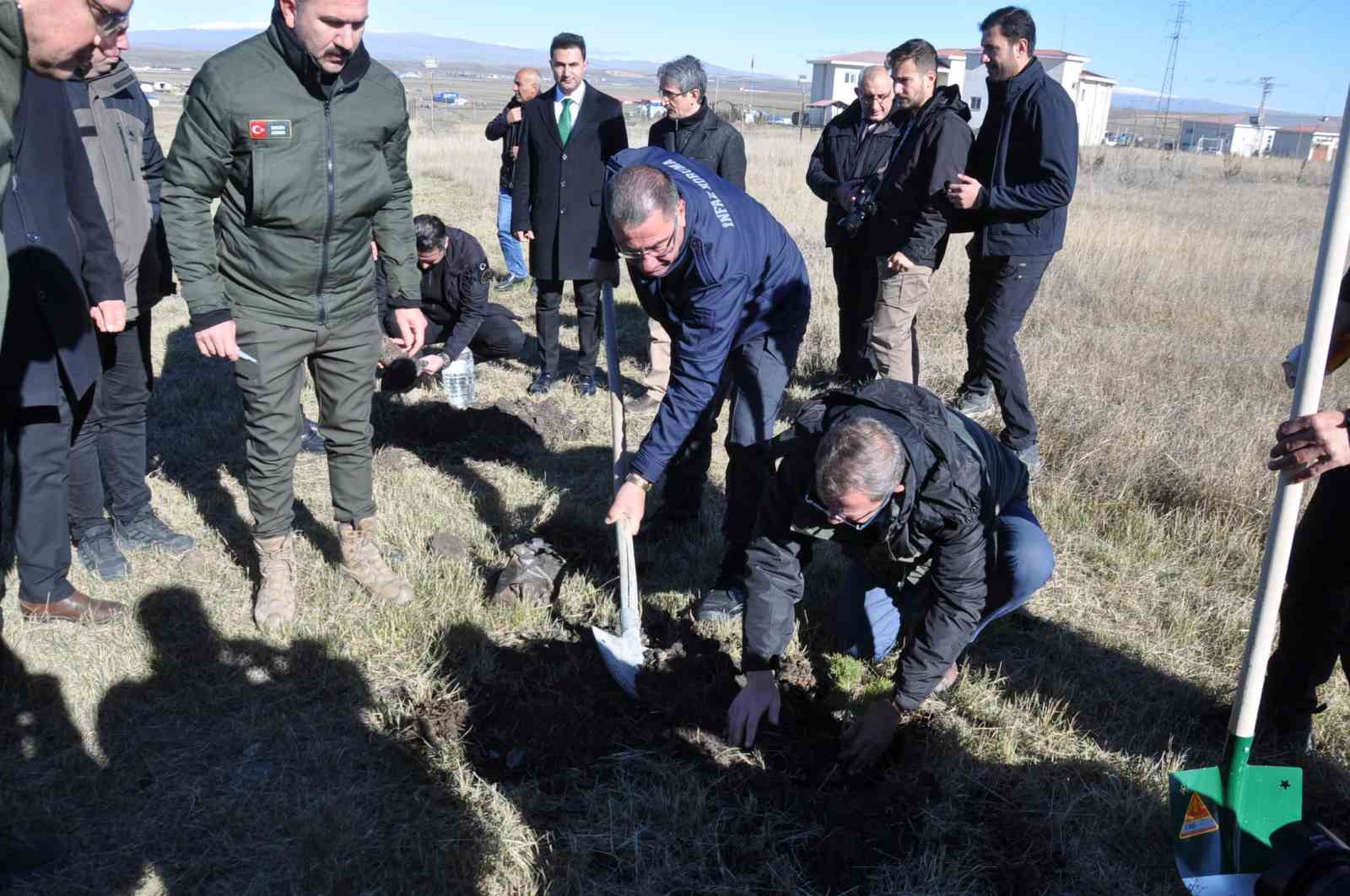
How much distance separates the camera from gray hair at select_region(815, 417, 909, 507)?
2.47 m

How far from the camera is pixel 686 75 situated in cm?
573

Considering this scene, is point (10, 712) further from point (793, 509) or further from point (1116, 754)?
point (1116, 754)

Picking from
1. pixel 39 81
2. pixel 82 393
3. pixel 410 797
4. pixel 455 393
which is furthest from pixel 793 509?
pixel 455 393

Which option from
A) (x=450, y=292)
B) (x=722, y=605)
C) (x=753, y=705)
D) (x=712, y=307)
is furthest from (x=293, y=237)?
(x=450, y=292)

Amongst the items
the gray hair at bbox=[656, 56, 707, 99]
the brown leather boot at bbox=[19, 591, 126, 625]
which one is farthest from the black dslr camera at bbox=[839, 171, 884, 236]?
the brown leather boot at bbox=[19, 591, 126, 625]

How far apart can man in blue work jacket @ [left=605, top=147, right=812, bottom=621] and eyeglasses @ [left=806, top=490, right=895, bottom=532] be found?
0.64 metres

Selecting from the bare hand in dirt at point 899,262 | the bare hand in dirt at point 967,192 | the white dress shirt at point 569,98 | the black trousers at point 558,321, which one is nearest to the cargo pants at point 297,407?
the black trousers at point 558,321

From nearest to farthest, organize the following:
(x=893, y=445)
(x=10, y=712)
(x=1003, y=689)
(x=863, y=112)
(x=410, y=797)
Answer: (x=893, y=445), (x=410, y=797), (x=10, y=712), (x=1003, y=689), (x=863, y=112)

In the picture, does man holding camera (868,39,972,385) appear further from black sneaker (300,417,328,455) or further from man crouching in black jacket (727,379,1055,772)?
black sneaker (300,417,328,455)

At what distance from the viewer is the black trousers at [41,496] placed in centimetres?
343

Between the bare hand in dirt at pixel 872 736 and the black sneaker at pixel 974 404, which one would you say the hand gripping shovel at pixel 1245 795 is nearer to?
the bare hand in dirt at pixel 872 736

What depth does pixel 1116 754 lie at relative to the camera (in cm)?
320

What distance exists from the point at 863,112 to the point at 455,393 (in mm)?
3234

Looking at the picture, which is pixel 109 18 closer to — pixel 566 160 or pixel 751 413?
pixel 751 413
